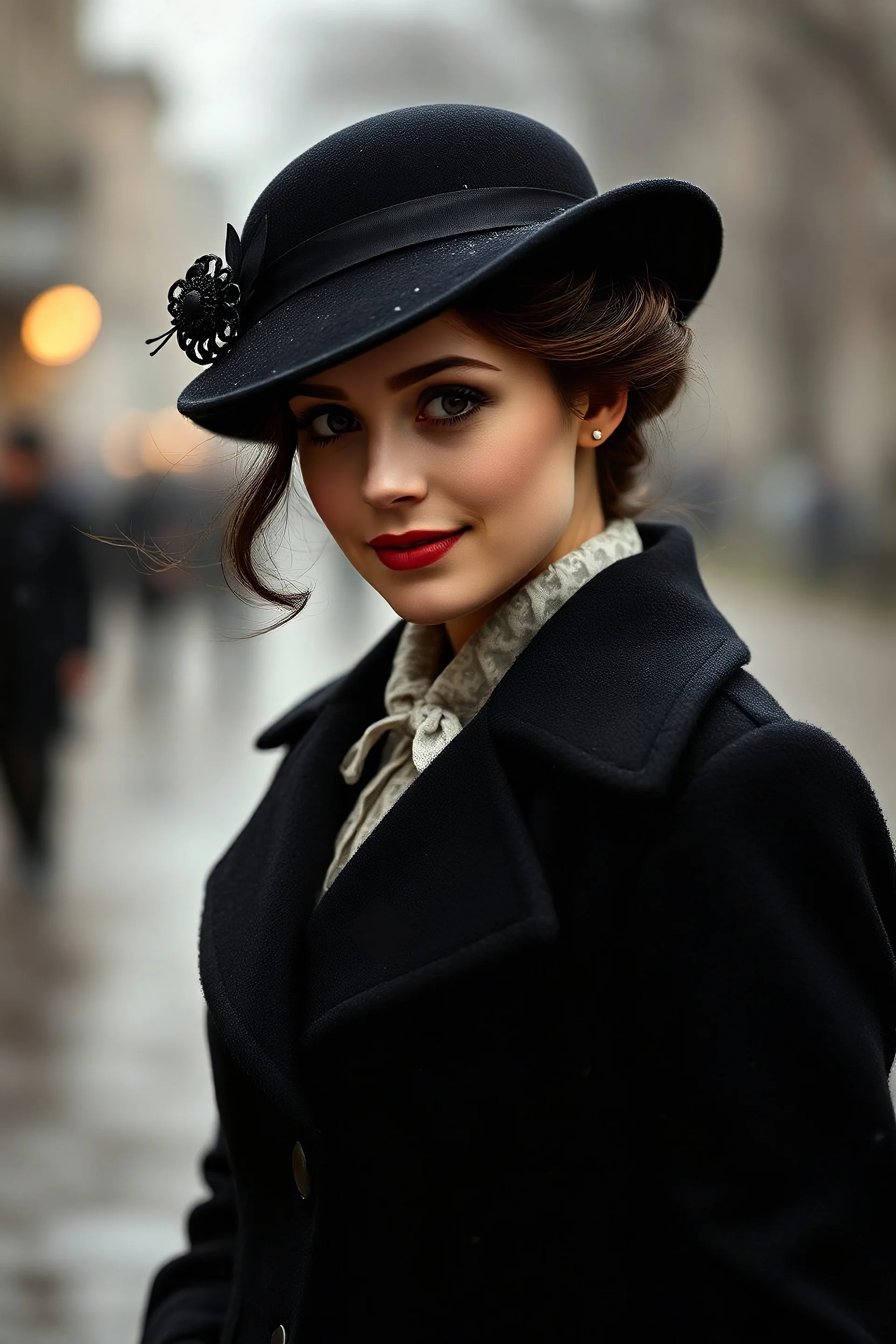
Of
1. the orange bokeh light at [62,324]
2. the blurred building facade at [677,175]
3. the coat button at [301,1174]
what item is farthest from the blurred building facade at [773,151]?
the coat button at [301,1174]

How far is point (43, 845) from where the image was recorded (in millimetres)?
6930

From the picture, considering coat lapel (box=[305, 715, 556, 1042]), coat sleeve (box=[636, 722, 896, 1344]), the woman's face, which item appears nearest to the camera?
coat sleeve (box=[636, 722, 896, 1344])

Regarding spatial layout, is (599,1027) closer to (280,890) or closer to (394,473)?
(280,890)

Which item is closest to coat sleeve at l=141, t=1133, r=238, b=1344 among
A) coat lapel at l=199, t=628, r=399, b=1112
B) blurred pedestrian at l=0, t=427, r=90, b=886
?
coat lapel at l=199, t=628, r=399, b=1112

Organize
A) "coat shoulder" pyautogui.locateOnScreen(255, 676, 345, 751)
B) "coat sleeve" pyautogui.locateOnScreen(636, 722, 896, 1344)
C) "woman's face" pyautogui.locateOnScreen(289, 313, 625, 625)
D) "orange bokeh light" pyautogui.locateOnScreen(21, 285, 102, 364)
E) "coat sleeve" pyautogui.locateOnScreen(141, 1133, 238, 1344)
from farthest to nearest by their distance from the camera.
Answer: "orange bokeh light" pyautogui.locateOnScreen(21, 285, 102, 364) → "coat shoulder" pyautogui.locateOnScreen(255, 676, 345, 751) → "coat sleeve" pyautogui.locateOnScreen(141, 1133, 238, 1344) → "woman's face" pyautogui.locateOnScreen(289, 313, 625, 625) → "coat sleeve" pyautogui.locateOnScreen(636, 722, 896, 1344)

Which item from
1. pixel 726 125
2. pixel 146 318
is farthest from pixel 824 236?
pixel 146 318

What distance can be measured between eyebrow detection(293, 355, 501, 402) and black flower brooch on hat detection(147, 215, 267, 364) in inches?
7.1

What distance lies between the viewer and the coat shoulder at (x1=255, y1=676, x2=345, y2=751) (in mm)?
2041

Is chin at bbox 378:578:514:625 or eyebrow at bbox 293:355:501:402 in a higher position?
eyebrow at bbox 293:355:501:402

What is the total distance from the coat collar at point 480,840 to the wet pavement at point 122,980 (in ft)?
2.23

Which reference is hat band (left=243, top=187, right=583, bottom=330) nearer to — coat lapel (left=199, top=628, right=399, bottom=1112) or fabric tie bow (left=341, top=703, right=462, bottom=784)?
fabric tie bow (left=341, top=703, right=462, bottom=784)

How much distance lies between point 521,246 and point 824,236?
22.1 m

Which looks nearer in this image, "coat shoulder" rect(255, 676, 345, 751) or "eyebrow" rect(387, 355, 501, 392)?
"eyebrow" rect(387, 355, 501, 392)

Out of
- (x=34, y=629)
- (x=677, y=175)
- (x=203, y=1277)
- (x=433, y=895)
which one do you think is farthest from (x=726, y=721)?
(x=677, y=175)
